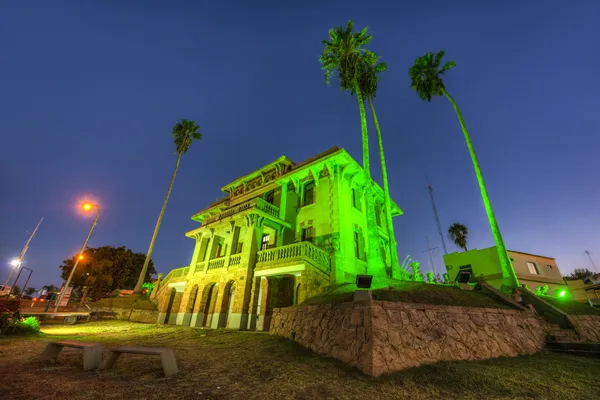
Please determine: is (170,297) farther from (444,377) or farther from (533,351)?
(533,351)

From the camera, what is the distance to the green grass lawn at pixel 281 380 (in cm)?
432

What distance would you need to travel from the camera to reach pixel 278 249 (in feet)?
52.1

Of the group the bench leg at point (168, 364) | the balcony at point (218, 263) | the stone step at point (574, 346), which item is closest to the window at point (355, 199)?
the balcony at point (218, 263)

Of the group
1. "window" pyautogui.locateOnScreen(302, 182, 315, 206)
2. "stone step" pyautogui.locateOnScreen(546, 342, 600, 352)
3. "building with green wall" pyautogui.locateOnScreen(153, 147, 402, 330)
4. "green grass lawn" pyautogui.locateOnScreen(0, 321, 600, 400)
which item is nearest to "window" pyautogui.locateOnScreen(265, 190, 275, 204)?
"building with green wall" pyautogui.locateOnScreen(153, 147, 402, 330)

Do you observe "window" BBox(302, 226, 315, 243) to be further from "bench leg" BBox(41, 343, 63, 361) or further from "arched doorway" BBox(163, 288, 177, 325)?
"bench leg" BBox(41, 343, 63, 361)

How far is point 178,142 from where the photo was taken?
1377 inches

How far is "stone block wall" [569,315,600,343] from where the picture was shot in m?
9.94

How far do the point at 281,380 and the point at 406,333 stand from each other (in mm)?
3567

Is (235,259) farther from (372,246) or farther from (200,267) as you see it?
(372,246)

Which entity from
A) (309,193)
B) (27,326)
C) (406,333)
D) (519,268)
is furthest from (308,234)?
(519,268)

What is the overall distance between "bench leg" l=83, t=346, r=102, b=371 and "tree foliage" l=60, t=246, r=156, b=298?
4065 centimetres

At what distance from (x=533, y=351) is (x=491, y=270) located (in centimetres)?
2576

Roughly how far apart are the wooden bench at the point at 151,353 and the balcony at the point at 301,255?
9.30 metres

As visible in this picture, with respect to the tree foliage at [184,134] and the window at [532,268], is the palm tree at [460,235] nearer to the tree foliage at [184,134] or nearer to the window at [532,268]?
the window at [532,268]
